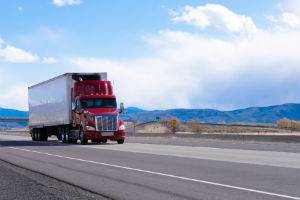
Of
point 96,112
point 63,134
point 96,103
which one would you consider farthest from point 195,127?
point 96,112

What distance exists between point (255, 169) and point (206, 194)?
15.5 ft

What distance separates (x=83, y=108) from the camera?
1133 inches

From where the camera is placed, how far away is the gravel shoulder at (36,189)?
27.1ft

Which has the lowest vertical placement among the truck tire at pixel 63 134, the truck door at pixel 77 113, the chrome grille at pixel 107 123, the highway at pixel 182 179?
the highway at pixel 182 179

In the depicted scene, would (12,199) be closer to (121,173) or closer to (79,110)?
(121,173)

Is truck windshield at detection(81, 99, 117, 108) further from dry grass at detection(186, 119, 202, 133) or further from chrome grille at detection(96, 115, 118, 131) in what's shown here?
dry grass at detection(186, 119, 202, 133)

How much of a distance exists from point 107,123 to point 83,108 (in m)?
1.78

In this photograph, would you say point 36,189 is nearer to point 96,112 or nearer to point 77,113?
point 96,112

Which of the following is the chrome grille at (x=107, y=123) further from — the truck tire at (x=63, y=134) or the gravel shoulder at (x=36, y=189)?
the gravel shoulder at (x=36, y=189)

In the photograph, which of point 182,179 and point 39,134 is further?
point 39,134

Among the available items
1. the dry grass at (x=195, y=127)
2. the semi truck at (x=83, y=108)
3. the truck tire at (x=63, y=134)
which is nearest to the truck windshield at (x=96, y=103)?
the semi truck at (x=83, y=108)

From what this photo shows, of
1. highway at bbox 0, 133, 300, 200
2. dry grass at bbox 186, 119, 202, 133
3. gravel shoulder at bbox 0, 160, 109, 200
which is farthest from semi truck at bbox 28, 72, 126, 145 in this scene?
dry grass at bbox 186, 119, 202, 133

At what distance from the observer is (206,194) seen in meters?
8.37

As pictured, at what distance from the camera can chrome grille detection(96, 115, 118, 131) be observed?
2819 cm
